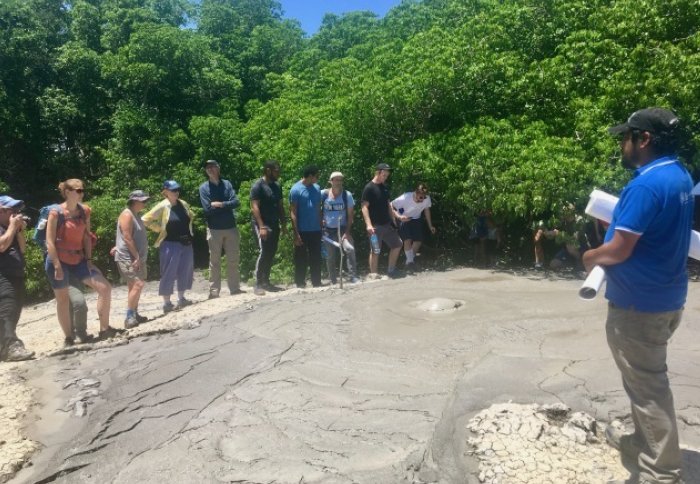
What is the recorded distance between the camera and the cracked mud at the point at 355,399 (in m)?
3.12

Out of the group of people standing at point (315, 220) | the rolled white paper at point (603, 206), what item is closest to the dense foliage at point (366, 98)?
the group of people standing at point (315, 220)

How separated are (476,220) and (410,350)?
17.6ft

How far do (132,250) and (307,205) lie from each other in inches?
96.1

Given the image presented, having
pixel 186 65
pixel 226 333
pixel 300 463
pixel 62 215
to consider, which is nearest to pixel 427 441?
pixel 300 463

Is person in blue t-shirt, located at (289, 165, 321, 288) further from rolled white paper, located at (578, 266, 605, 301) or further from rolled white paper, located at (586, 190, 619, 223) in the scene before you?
rolled white paper, located at (578, 266, 605, 301)

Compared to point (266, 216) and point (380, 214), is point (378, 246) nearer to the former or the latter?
point (380, 214)

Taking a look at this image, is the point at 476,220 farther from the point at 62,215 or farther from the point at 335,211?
the point at 62,215

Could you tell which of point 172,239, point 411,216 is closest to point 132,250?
point 172,239

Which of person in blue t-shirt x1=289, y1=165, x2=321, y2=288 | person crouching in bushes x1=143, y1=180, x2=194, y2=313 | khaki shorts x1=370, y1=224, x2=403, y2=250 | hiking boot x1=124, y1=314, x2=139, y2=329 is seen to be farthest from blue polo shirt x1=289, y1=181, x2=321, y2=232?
hiking boot x1=124, y1=314, x2=139, y2=329

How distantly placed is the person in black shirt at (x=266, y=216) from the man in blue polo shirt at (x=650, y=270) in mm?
5444

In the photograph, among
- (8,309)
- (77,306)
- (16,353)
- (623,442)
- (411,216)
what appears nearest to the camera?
(623,442)

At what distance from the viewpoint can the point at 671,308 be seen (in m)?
2.78

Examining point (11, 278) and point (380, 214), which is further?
point (380, 214)

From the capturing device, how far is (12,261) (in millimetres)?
5973
